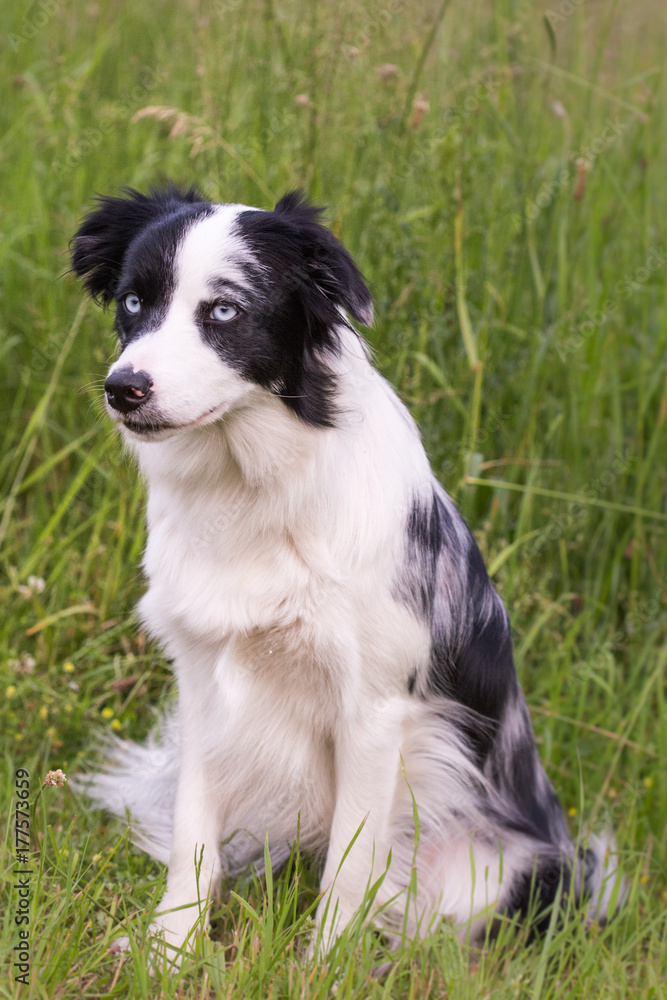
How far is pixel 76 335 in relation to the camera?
12.4 feet

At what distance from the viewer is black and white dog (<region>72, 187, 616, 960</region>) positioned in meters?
2.09

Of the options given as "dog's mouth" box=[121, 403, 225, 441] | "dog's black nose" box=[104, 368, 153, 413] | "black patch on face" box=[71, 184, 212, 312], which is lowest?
"dog's mouth" box=[121, 403, 225, 441]

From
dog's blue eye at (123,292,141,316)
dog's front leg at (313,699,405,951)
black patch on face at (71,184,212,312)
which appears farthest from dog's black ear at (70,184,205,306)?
dog's front leg at (313,699,405,951)

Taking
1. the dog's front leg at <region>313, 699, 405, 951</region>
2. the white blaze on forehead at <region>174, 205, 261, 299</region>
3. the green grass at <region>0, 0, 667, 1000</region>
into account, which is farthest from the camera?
the green grass at <region>0, 0, 667, 1000</region>

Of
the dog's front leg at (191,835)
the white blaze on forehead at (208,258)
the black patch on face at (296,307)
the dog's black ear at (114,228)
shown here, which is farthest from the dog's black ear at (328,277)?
the dog's front leg at (191,835)

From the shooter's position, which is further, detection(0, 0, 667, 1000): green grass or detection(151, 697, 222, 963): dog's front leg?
detection(0, 0, 667, 1000): green grass

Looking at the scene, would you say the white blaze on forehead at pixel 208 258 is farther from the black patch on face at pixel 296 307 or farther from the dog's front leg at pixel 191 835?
the dog's front leg at pixel 191 835

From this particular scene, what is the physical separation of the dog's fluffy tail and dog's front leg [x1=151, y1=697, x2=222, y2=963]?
0.87 ft

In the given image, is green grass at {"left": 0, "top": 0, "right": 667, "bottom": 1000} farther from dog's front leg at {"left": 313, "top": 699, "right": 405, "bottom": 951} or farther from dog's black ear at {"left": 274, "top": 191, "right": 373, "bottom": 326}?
dog's black ear at {"left": 274, "top": 191, "right": 373, "bottom": 326}

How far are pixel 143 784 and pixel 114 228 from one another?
1565mm

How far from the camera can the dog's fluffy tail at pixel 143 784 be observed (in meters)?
2.73

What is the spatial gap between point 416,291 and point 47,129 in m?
1.89

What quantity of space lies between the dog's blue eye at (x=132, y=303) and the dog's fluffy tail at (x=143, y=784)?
119cm

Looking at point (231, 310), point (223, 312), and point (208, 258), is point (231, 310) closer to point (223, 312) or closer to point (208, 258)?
point (223, 312)
